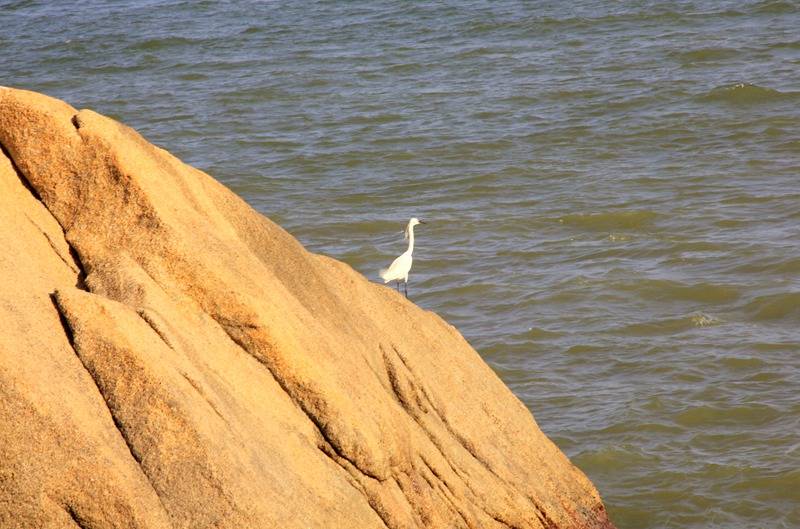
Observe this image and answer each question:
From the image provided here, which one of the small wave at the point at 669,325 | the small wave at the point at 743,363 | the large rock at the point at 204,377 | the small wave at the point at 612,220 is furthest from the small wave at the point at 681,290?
the large rock at the point at 204,377

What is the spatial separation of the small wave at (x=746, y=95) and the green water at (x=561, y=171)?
0.06 metres

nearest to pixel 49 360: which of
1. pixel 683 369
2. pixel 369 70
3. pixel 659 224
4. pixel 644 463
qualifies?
pixel 644 463

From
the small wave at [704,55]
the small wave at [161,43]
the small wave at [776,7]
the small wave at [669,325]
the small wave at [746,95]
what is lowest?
the small wave at [669,325]

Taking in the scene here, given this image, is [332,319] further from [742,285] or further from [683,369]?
[742,285]

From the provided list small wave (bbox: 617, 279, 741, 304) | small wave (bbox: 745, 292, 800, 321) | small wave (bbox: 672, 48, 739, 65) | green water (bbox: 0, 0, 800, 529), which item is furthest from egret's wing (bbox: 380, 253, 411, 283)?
small wave (bbox: 672, 48, 739, 65)

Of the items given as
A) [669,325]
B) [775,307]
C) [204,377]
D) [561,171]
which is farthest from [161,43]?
[204,377]

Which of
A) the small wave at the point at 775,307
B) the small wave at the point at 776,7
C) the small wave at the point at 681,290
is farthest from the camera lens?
the small wave at the point at 776,7

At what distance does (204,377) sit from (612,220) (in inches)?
474

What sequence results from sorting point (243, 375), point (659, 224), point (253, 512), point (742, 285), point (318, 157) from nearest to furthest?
point (253, 512), point (243, 375), point (742, 285), point (659, 224), point (318, 157)

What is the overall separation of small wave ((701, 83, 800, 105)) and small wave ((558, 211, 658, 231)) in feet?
19.0

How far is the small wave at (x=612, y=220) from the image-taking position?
17.2 metres

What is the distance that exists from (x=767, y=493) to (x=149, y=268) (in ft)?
18.9

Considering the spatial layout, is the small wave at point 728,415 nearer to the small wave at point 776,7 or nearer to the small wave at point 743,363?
the small wave at point 743,363

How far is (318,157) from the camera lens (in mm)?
21469
